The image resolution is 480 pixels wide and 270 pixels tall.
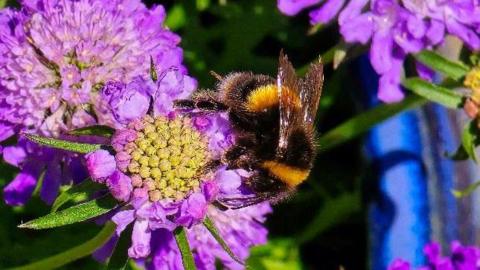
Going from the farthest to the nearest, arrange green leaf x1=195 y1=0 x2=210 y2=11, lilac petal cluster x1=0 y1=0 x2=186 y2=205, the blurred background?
green leaf x1=195 y1=0 x2=210 y2=11
the blurred background
lilac petal cluster x1=0 y1=0 x2=186 y2=205

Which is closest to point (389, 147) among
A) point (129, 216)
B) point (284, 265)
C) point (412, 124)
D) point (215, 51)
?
point (412, 124)

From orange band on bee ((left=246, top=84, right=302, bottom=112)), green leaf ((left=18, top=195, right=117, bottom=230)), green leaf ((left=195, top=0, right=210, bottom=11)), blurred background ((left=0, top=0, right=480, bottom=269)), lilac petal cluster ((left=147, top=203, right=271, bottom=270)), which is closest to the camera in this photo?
green leaf ((left=18, top=195, right=117, bottom=230))

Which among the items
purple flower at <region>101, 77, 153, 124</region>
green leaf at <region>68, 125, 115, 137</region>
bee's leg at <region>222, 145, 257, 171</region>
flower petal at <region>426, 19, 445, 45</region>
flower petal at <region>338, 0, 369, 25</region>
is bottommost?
bee's leg at <region>222, 145, 257, 171</region>

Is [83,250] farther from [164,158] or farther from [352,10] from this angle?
[352,10]

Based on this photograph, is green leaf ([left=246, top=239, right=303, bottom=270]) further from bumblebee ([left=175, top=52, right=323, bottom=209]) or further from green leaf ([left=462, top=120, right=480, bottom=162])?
bumblebee ([left=175, top=52, right=323, bottom=209])

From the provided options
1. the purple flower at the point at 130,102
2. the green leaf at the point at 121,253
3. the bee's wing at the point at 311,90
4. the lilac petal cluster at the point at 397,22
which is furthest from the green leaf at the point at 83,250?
the lilac petal cluster at the point at 397,22

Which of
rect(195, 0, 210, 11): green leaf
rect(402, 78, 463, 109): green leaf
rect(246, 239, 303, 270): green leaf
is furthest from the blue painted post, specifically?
rect(402, 78, 463, 109): green leaf

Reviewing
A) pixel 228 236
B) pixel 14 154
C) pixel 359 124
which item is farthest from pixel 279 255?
pixel 14 154
